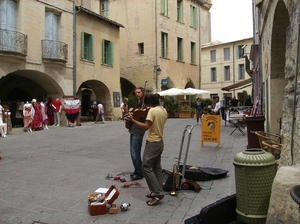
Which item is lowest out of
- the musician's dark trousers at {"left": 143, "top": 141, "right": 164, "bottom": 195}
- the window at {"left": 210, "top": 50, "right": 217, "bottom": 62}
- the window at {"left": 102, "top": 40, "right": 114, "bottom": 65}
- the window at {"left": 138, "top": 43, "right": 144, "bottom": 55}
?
the musician's dark trousers at {"left": 143, "top": 141, "right": 164, "bottom": 195}

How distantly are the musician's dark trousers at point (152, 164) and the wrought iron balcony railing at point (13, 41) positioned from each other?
522 inches

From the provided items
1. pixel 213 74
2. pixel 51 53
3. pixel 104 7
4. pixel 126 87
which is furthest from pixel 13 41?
pixel 213 74

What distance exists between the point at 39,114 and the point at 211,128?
1046 cm

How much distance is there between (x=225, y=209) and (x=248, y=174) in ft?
1.81

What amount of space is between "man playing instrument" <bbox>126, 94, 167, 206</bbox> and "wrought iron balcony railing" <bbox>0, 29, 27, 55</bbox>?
516 inches

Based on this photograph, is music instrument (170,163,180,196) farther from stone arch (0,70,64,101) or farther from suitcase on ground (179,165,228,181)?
stone arch (0,70,64,101)

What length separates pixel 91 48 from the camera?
21609 millimetres

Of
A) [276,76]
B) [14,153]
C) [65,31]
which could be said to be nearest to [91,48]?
[65,31]

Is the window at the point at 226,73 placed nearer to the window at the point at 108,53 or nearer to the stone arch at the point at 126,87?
the stone arch at the point at 126,87

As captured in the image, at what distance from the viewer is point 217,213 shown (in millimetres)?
3615

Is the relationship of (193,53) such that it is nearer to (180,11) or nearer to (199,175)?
(180,11)

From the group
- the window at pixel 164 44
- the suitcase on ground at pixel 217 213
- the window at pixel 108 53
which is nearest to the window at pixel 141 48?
the window at pixel 164 44

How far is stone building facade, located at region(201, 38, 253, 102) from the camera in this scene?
41969mm

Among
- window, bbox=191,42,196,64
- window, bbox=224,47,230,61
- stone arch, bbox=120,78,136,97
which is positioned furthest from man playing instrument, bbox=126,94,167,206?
window, bbox=224,47,230,61
